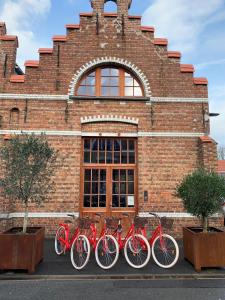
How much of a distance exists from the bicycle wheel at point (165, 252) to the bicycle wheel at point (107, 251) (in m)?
0.90

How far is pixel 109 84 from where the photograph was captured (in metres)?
9.93

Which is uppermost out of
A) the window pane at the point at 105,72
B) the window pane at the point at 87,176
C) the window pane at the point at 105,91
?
the window pane at the point at 105,72

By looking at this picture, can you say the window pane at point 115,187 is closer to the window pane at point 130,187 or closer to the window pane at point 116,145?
the window pane at point 130,187

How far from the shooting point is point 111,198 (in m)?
9.29

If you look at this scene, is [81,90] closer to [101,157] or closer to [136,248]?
[101,157]

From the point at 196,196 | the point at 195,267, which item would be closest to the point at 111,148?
the point at 196,196

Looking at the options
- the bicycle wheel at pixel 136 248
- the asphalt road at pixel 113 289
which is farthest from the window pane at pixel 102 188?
the asphalt road at pixel 113 289

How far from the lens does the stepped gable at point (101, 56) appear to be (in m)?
9.67

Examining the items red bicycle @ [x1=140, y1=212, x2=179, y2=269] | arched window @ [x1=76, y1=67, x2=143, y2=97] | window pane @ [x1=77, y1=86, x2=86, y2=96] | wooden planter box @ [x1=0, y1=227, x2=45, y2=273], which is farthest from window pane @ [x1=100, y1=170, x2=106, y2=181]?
wooden planter box @ [x1=0, y1=227, x2=45, y2=273]

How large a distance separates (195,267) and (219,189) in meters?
1.80

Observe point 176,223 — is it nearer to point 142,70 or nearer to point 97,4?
point 142,70

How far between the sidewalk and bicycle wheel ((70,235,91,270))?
0.41 feet

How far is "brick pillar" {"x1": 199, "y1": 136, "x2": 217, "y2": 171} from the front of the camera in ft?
29.9

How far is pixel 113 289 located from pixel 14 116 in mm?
6838
